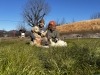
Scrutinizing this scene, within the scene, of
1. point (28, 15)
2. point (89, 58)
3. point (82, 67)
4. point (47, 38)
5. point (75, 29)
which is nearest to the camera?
point (82, 67)

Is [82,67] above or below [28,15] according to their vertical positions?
below

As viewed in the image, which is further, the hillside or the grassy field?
the hillside

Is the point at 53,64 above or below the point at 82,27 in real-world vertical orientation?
below

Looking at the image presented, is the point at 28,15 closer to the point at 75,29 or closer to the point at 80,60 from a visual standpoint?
the point at 75,29

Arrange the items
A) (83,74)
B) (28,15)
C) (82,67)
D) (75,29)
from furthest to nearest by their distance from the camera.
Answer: (28,15) → (75,29) → (82,67) → (83,74)

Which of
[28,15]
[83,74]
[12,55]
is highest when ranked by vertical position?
[28,15]

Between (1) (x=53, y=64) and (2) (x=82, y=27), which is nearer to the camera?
(1) (x=53, y=64)

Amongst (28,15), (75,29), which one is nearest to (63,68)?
(75,29)

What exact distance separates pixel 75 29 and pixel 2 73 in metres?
26.9

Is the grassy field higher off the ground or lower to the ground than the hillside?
lower

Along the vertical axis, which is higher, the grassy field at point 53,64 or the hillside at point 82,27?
the hillside at point 82,27

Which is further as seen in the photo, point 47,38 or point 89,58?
point 47,38

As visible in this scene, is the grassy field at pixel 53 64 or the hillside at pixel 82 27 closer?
the grassy field at pixel 53 64

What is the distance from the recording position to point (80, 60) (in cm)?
760
